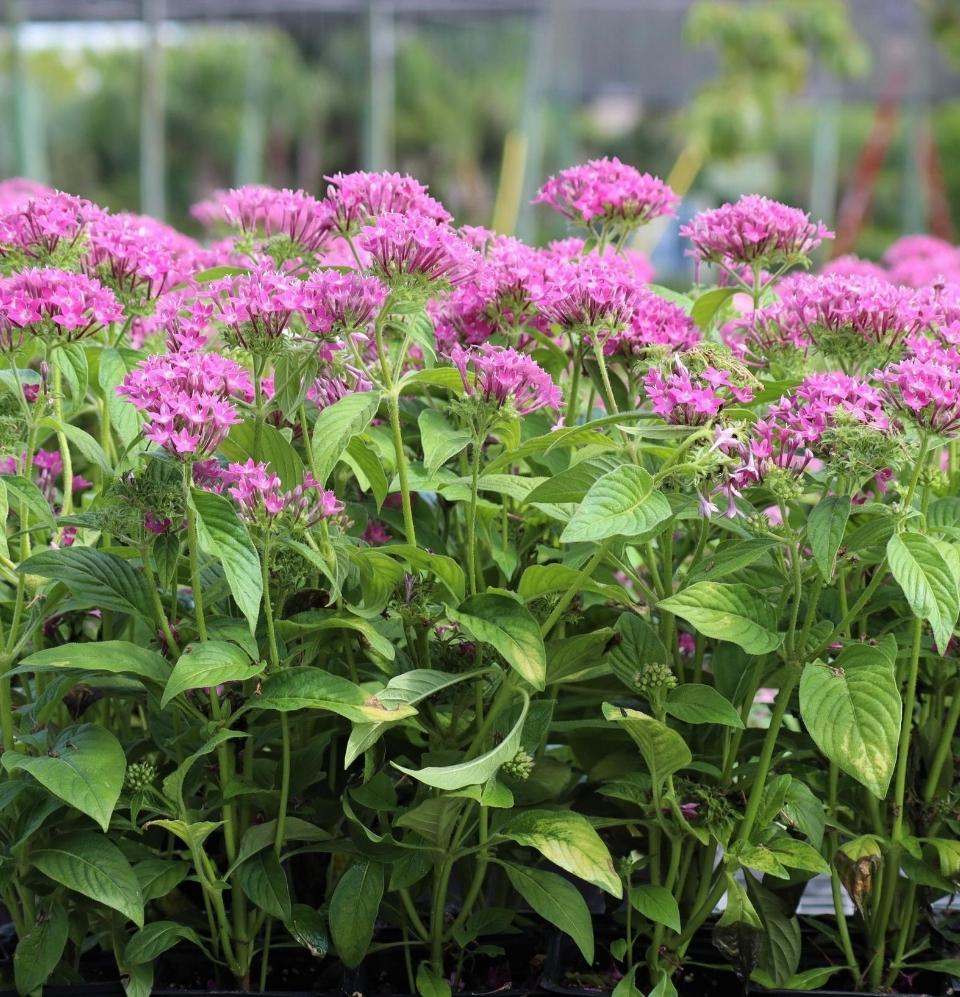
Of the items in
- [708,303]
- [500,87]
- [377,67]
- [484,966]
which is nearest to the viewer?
[484,966]

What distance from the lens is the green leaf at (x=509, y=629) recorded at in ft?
3.98

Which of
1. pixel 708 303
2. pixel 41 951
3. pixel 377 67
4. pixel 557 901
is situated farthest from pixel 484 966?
pixel 377 67

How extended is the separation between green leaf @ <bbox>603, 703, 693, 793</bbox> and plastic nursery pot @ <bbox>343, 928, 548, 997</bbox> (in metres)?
0.27

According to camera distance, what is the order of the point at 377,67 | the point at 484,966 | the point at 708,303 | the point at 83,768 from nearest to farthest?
the point at 83,768 < the point at 484,966 < the point at 708,303 < the point at 377,67

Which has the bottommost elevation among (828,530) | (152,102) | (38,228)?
(152,102)

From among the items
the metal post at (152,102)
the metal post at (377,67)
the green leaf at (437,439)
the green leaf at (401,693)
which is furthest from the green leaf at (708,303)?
the metal post at (377,67)

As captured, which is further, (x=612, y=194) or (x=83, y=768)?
(x=612, y=194)

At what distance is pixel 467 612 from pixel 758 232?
549 mm

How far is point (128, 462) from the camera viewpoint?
134 centimetres

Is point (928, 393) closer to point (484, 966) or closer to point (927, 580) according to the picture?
point (927, 580)

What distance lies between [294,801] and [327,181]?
0.65m

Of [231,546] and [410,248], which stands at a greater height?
[410,248]

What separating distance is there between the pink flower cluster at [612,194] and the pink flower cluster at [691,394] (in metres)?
0.37

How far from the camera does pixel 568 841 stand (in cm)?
129
